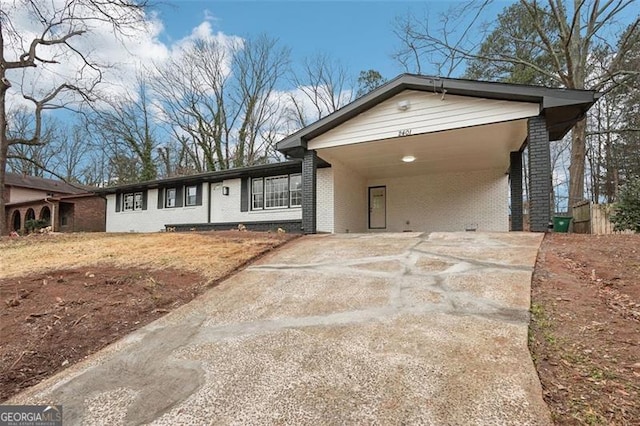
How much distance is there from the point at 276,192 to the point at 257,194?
91 centimetres

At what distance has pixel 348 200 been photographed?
12469 mm

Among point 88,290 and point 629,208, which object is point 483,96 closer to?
point 629,208

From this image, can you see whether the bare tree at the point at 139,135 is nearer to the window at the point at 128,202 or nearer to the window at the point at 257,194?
the window at the point at 128,202

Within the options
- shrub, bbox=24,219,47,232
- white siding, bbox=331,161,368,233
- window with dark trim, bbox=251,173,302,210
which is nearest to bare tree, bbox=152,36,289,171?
shrub, bbox=24,219,47,232

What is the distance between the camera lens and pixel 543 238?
7051mm

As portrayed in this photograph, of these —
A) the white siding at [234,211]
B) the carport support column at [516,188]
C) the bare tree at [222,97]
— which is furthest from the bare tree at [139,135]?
the carport support column at [516,188]

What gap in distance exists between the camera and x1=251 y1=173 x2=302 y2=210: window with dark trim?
12.9 meters

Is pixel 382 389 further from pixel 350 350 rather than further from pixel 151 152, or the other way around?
pixel 151 152

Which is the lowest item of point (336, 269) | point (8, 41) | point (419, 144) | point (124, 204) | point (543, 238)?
point (336, 269)

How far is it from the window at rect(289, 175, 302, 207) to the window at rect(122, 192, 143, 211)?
8.93 metres

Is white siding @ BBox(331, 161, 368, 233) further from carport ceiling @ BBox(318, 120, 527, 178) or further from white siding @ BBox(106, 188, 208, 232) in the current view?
white siding @ BBox(106, 188, 208, 232)

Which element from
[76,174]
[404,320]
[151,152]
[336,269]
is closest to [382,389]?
[404,320]

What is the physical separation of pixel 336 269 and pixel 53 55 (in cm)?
1627

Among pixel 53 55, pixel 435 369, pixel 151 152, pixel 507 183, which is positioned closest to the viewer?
pixel 435 369
